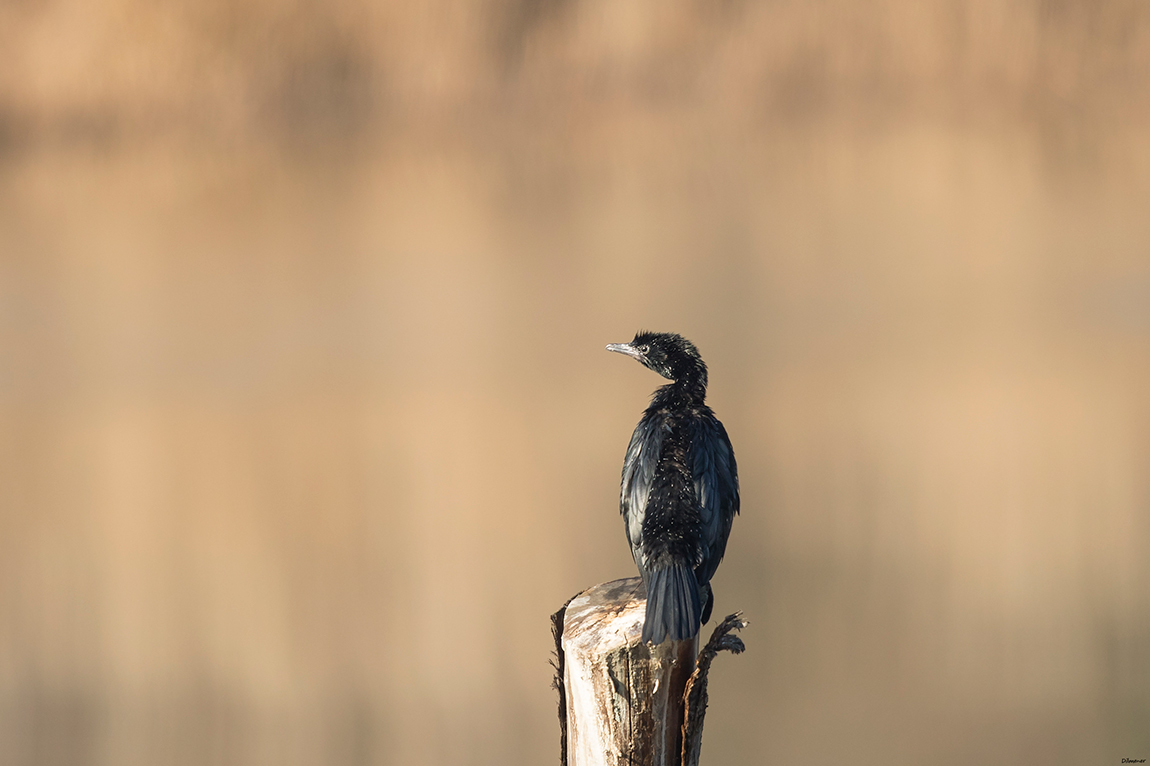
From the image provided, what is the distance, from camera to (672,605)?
108cm

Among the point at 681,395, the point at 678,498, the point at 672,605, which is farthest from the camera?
the point at 681,395

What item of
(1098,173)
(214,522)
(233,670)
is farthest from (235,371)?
(1098,173)

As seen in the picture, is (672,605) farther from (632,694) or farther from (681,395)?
(681,395)

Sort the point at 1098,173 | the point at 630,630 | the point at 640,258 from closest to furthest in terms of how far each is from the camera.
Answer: the point at 630,630 < the point at 1098,173 < the point at 640,258

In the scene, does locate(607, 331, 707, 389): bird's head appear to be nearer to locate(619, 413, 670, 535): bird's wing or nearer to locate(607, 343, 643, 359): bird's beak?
locate(607, 343, 643, 359): bird's beak

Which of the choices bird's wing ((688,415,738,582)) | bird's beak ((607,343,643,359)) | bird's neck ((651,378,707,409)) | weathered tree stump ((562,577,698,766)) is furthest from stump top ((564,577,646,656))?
bird's beak ((607,343,643,359))

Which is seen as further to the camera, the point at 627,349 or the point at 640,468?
the point at 627,349

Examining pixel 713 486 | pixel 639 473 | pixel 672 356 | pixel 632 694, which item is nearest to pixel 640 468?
pixel 639 473

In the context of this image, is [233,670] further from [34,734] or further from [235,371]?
[235,371]

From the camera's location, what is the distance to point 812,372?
7.88ft

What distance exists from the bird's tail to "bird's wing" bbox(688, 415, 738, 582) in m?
0.12

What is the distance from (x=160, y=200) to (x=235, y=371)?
25.9 inches

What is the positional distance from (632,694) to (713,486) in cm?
37

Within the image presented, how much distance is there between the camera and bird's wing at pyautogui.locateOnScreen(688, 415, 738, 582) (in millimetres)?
1258
